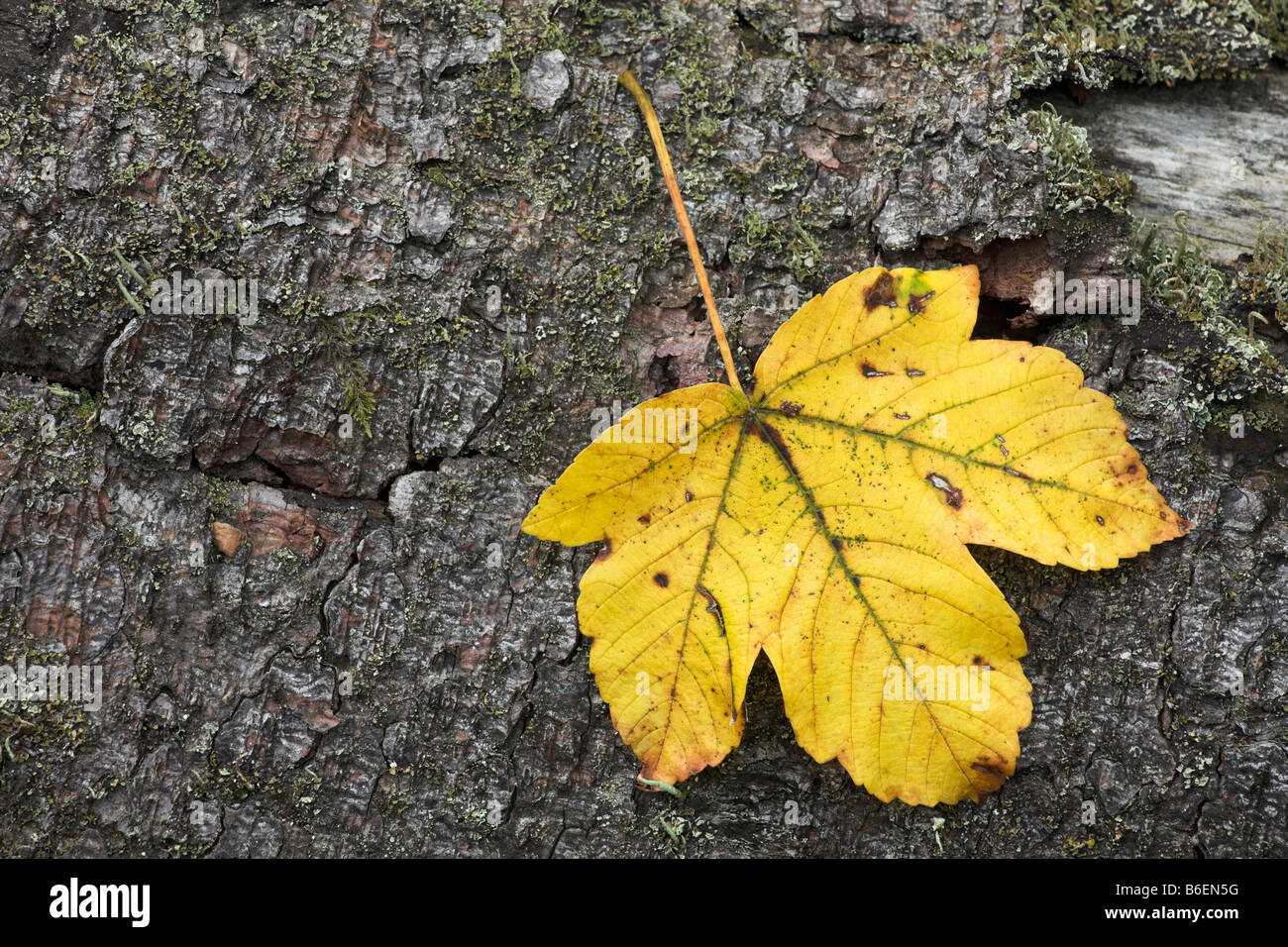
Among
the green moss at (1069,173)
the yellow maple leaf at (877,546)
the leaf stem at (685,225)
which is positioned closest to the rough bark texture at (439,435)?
the green moss at (1069,173)

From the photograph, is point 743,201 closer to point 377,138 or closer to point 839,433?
point 839,433

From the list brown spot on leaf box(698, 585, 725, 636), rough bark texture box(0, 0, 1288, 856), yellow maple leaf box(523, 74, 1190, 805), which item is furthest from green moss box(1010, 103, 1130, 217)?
brown spot on leaf box(698, 585, 725, 636)

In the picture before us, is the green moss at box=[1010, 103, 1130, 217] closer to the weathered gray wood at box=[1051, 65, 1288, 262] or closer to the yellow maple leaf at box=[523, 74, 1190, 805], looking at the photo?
the weathered gray wood at box=[1051, 65, 1288, 262]

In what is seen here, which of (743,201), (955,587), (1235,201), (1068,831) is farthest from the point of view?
(1235,201)

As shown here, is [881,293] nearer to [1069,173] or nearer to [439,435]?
[1069,173]

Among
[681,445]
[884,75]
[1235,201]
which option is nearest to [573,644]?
[681,445]

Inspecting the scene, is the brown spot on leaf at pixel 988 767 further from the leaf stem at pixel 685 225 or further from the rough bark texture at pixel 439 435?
the leaf stem at pixel 685 225
